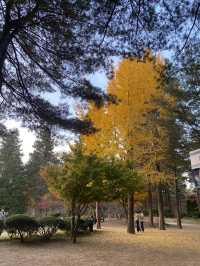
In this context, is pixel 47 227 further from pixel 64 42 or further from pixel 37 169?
pixel 37 169

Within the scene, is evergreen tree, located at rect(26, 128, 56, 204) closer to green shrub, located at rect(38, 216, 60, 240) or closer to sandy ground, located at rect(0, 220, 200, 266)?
green shrub, located at rect(38, 216, 60, 240)

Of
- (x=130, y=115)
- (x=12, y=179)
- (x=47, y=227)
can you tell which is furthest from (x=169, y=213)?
(x=47, y=227)

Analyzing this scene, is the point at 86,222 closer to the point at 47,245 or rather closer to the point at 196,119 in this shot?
the point at 47,245

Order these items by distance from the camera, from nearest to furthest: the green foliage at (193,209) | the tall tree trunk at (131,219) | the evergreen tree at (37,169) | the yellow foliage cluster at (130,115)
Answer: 1. the yellow foliage cluster at (130,115)
2. the tall tree trunk at (131,219)
3. the green foliage at (193,209)
4. the evergreen tree at (37,169)

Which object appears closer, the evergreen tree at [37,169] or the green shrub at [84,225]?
the green shrub at [84,225]

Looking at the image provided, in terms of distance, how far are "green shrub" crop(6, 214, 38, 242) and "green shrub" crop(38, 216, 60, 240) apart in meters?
0.40

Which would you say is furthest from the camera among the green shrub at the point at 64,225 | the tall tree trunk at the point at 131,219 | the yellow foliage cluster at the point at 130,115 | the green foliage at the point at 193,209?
the green foliage at the point at 193,209

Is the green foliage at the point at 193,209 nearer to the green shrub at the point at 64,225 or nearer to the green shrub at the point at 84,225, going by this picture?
the green shrub at the point at 84,225

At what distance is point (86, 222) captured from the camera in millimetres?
18109

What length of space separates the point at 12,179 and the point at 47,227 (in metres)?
29.4

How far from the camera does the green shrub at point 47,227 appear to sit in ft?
47.0

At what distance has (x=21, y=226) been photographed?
44.8 ft

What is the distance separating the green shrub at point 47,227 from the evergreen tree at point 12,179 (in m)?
25.2

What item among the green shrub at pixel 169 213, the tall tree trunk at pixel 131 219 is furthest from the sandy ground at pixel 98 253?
the green shrub at pixel 169 213
